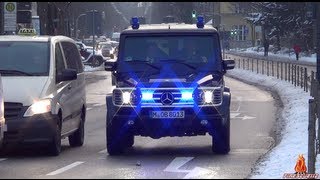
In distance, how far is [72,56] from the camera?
1712 centimetres

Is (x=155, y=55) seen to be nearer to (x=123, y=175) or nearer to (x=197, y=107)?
(x=197, y=107)

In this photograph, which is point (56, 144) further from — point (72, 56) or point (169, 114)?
point (72, 56)

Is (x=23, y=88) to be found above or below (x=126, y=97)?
above

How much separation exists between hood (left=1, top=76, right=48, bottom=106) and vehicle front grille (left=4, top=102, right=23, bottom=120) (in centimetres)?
6

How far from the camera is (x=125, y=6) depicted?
158 meters

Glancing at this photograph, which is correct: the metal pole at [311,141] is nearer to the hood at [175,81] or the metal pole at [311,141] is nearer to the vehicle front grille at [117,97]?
the hood at [175,81]

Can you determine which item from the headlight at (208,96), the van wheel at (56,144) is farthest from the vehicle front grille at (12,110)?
the headlight at (208,96)

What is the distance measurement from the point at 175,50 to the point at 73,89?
219 centimetres

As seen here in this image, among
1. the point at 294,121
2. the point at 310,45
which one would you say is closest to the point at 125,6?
the point at 310,45

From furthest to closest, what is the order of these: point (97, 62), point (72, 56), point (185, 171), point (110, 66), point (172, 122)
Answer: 1. point (97, 62)
2. point (72, 56)
3. point (110, 66)
4. point (172, 122)
5. point (185, 171)

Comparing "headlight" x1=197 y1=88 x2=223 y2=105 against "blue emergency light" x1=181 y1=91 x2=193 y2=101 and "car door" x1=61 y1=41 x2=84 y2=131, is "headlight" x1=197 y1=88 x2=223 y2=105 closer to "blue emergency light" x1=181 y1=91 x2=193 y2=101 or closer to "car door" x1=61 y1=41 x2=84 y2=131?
"blue emergency light" x1=181 y1=91 x2=193 y2=101

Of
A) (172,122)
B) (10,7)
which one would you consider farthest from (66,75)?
(10,7)

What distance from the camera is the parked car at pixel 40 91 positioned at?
47.1ft

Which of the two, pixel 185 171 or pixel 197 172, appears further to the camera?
pixel 185 171
